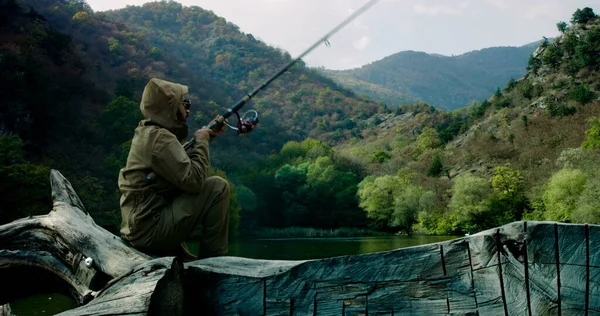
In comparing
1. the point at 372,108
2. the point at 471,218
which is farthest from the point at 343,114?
the point at 471,218

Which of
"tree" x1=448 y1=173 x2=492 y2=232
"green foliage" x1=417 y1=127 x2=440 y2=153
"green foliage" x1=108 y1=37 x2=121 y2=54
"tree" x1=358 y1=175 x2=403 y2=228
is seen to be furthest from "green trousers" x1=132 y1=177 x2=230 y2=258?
"green foliage" x1=417 y1=127 x2=440 y2=153

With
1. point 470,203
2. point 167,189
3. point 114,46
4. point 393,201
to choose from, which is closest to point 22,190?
point 167,189

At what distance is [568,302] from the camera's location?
90.4 inches

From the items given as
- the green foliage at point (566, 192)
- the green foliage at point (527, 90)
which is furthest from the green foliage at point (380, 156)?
the green foliage at point (566, 192)

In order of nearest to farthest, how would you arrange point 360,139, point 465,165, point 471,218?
point 471,218, point 465,165, point 360,139

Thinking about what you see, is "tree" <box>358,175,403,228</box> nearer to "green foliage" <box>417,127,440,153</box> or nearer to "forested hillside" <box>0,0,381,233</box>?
"forested hillside" <box>0,0,381,233</box>

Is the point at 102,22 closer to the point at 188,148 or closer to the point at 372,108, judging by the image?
the point at 372,108

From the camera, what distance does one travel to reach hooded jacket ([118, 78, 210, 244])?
11.7ft

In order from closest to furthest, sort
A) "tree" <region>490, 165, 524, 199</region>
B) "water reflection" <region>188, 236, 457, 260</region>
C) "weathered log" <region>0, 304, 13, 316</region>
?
"weathered log" <region>0, 304, 13, 316</region> → "water reflection" <region>188, 236, 457, 260</region> → "tree" <region>490, 165, 524, 199</region>

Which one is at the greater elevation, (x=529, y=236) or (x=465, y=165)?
(x=465, y=165)

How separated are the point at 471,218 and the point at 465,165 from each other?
1323cm

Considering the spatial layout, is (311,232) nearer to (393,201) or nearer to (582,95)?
(393,201)

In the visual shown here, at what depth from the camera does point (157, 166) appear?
11.8 ft

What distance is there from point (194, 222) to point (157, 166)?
1.37 ft
